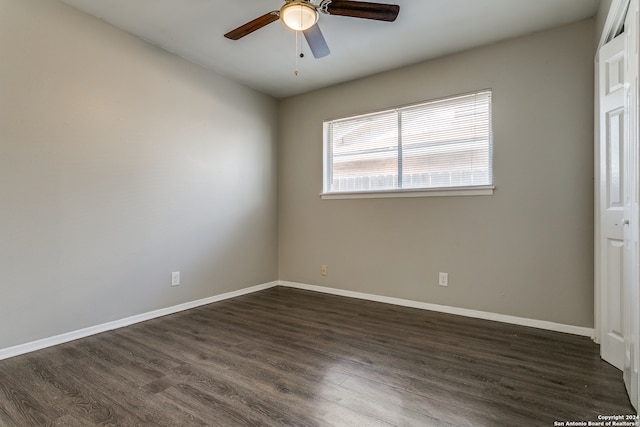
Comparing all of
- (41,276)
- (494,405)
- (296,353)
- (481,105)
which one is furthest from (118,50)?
(494,405)

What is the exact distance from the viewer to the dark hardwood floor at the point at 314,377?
1.51 meters

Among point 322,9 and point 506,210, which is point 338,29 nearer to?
point 322,9

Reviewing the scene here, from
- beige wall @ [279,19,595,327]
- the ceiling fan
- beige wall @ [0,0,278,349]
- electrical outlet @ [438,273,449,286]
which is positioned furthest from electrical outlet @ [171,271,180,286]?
electrical outlet @ [438,273,449,286]

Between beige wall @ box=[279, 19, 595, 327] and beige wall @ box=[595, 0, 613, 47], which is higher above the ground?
beige wall @ box=[595, 0, 613, 47]

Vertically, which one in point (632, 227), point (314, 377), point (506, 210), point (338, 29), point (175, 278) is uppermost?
point (338, 29)

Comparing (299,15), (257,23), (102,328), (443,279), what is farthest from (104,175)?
(443,279)

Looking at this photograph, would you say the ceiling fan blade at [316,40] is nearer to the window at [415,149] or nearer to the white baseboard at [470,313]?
the window at [415,149]

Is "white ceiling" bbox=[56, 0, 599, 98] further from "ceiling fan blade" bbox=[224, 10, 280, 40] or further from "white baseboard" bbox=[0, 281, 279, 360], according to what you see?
"white baseboard" bbox=[0, 281, 279, 360]

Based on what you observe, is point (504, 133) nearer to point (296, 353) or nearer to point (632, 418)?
point (632, 418)

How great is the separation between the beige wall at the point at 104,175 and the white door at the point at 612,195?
334 cm

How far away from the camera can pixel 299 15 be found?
1.92m

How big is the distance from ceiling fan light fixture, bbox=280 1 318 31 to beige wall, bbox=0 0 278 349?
1.70 meters

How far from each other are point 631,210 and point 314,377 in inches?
75.0

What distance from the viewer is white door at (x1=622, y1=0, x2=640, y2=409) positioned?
4.79 ft
